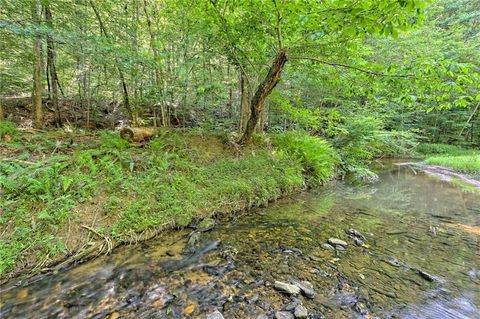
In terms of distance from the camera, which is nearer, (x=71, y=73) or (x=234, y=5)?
(x=234, y=5)

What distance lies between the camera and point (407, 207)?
6.91 metres

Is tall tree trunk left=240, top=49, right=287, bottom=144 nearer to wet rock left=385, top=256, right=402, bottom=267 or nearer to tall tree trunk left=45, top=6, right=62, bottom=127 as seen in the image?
wet rock left=385, top=256, right=402, bottom=267

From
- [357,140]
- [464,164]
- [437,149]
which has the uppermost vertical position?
[357,140]

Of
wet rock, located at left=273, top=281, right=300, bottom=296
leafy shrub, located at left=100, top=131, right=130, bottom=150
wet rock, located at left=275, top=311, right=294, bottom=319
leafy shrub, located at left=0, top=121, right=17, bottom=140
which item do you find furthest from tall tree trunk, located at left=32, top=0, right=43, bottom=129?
wet rock, located at left=275, top=311, right=294, bottom=319

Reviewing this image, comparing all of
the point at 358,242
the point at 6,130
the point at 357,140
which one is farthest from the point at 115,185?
the point at 357,140

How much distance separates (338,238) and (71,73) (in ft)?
35.5

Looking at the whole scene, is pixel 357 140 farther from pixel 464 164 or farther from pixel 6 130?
pixel 6 130

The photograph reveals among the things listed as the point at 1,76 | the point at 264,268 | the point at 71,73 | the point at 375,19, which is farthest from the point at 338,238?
the point at 71,73

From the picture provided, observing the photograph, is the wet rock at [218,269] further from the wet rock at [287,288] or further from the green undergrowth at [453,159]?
the green undergrowth at [453,159]

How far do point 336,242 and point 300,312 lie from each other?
199cm

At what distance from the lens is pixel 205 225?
486 cm

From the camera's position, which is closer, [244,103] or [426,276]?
[426,276]

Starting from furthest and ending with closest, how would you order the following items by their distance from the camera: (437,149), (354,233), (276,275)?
(437,149) → (354,233) → (276,275)

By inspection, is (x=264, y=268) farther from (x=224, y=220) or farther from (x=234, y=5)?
(x=234, y=5)
